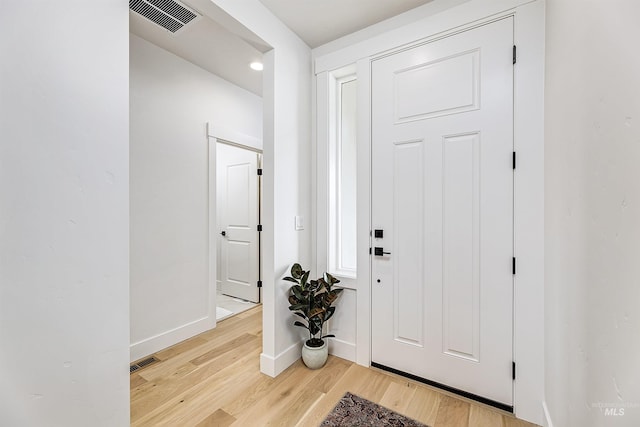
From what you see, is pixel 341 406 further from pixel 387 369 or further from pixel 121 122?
pixel 121 122

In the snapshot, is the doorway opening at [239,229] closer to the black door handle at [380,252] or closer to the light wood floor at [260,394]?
the light wood floor at [260,394]

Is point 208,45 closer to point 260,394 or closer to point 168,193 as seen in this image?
point 168,193

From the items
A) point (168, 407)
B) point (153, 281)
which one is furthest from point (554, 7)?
point (153, 281)

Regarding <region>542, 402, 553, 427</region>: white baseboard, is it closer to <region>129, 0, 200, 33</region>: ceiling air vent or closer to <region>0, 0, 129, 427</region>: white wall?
<region>0, 0, 129, 427</region>: white wall

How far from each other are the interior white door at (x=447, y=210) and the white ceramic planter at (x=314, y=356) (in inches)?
16.4

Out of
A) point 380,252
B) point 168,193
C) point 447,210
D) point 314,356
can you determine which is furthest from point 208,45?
point 314,356

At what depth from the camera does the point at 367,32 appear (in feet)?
7.19

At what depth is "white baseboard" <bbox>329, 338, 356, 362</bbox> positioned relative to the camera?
7.34 ft

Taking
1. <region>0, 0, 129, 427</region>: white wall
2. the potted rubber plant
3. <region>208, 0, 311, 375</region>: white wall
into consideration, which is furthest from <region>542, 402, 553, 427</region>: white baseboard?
<region>0, 0, 129, 427</region>: white wall

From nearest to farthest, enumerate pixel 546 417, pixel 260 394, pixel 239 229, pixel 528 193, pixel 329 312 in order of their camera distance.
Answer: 1. pixel 546 417
2. pixel 528 193
3. pixel 260 394
4. pixel 329 312
5. pixel 239 229

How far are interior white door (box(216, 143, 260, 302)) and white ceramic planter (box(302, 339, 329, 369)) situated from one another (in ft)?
5.47

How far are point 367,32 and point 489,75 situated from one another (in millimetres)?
1030

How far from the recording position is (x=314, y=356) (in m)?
2.11

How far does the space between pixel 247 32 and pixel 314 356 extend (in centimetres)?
243
